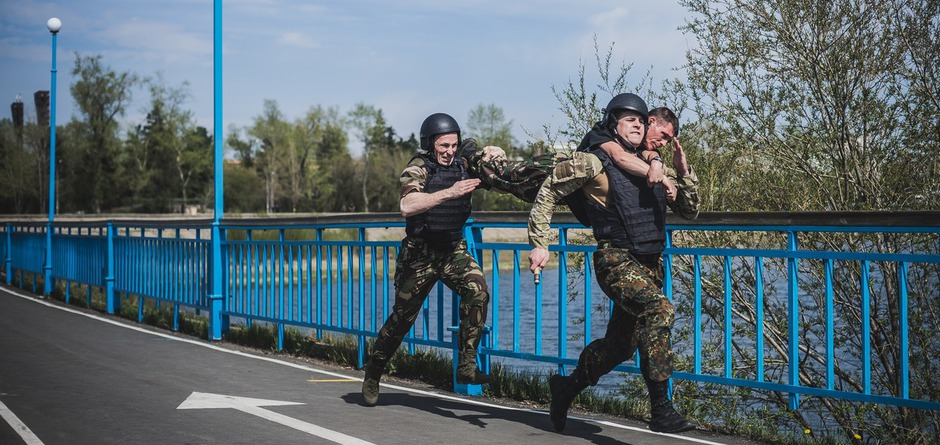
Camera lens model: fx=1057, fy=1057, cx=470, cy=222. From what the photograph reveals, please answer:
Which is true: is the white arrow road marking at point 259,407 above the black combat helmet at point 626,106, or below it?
below

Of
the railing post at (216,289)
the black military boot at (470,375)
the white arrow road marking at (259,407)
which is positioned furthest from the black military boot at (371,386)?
the railing post at (216,289)

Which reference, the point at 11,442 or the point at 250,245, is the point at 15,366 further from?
the point at 11,442

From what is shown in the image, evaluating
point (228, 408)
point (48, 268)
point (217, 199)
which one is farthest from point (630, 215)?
point (48, 268)

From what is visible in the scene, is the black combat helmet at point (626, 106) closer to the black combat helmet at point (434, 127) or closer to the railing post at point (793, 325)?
the railing post at point (793, 325)

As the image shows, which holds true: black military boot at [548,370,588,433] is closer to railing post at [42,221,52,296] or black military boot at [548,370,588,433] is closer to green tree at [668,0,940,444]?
green tree at [668,0,940,444]

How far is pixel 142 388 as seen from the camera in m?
8.27

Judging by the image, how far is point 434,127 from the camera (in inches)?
276

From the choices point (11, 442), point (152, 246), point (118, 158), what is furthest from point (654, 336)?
point (118, 158)

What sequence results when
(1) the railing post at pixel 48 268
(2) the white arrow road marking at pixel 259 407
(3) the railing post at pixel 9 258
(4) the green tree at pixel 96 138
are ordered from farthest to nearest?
(4) the green tree at pixel 96 138 → (3) the railing post at pixel 9 258 → (1) the railing post at pixel 48 268 → (2) the white arrow road marking at pixel 259 407

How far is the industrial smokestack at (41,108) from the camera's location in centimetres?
10338

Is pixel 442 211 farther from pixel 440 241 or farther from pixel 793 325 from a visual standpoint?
pixel 793 325

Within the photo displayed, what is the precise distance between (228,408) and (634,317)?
3.02 m

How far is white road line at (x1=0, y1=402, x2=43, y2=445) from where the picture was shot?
6.17 m

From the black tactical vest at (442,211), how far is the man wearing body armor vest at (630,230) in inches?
46.4
